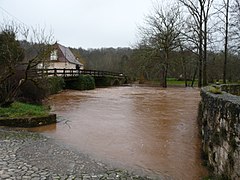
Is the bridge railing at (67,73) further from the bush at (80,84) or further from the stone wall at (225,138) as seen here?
the stone wall at (225,138)

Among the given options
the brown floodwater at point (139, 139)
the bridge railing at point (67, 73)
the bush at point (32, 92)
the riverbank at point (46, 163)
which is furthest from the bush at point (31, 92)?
the riverbank at point (46, 163)

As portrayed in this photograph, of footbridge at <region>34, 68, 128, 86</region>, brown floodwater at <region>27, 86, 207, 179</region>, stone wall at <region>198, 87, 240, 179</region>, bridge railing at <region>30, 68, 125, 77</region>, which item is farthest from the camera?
footbridge at <region>34, 68, 128, 86</region>

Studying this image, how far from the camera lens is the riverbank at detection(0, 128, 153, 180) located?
4617 mm

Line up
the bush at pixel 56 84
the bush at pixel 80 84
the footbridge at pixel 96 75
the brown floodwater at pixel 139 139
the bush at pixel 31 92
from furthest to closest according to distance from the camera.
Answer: the bush at pixel 80 84 < the footbridge at pixel 96 75 < the bush at pixel 56 84 < the bush at pixel 31 92 < the brown floodwater at pixel 139 139

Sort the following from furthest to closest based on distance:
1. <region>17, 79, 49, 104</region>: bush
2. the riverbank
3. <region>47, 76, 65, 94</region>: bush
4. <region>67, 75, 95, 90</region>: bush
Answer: <region>67, 75, 95, 90</region>: bush, <region>47, 76, 65, 94</region>: bush, <region>17, 79, 49, 104</region>: bush, the riverbank

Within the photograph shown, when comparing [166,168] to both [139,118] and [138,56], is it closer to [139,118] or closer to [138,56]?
[139,118]

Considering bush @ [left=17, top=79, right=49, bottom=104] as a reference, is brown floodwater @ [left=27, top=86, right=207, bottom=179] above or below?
below

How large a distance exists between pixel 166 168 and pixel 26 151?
9.55 feet

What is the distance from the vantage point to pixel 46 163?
520 cm

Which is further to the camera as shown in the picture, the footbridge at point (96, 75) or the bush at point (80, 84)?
the bush at point (80, 84)

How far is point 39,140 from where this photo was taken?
7078 millimetres

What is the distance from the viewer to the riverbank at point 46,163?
462 cm

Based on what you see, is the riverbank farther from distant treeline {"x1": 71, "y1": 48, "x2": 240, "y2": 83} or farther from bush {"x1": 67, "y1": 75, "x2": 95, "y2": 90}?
distant treeline {"x1": 71, "y1": 48, "x2": 240, "y2": 83}

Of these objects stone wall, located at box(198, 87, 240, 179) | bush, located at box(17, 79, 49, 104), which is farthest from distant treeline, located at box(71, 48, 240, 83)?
stone wall, located at box(198, 87, 240, 179)
